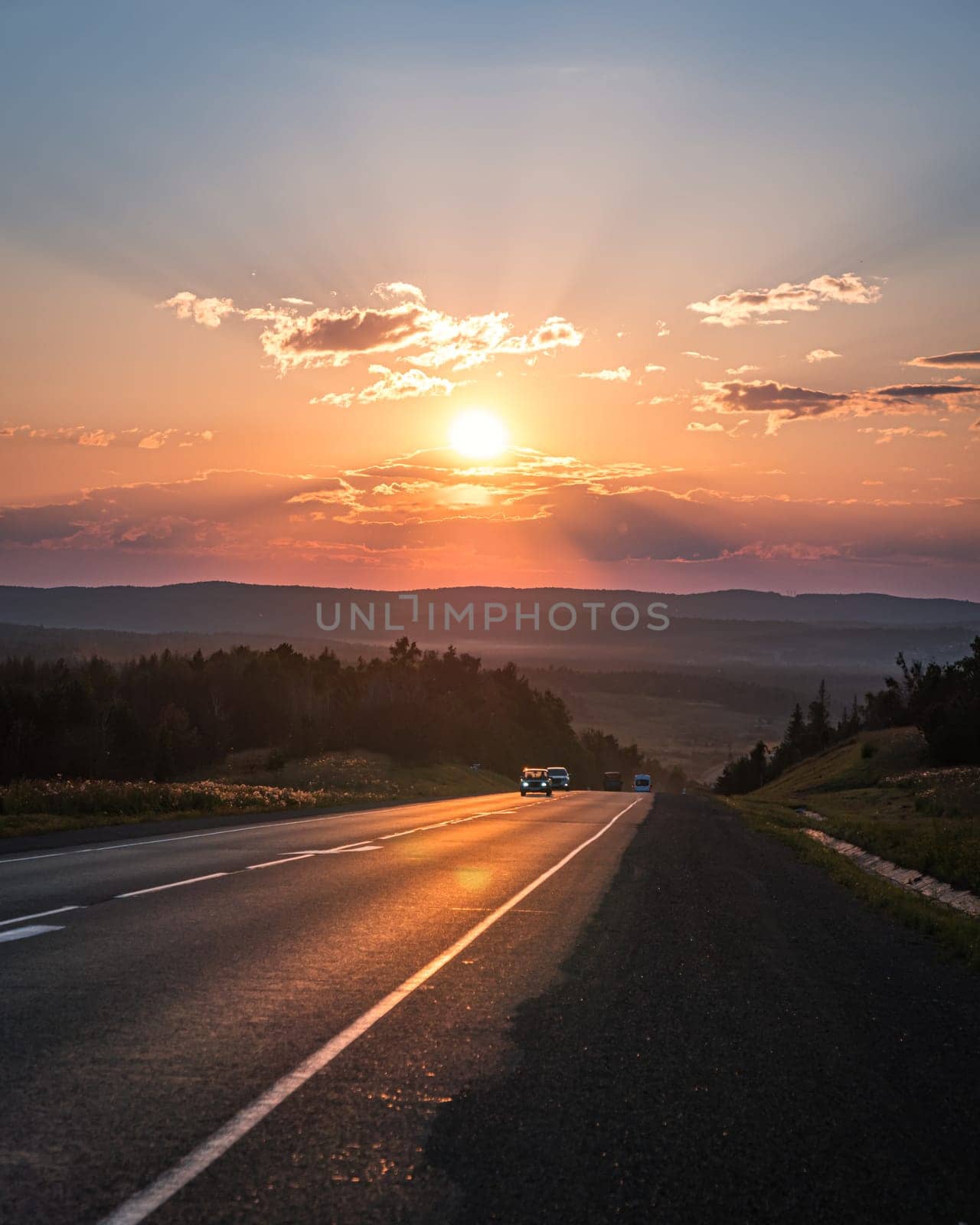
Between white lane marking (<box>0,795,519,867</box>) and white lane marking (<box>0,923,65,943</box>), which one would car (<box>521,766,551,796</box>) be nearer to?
white lane marking (<box>0,795,519,867</box>)

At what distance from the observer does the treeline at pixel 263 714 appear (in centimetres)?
9088

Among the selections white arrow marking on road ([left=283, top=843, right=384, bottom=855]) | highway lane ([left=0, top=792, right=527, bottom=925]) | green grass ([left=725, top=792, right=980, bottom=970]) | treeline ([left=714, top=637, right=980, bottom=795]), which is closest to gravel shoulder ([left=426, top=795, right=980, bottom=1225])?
green grass ([left=725, top=792, right=980, bottom=970])

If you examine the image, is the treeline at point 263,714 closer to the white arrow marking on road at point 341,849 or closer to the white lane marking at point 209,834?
the white lane marking at point 209,834

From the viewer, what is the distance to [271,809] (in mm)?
38938

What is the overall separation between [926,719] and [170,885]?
55033 mm

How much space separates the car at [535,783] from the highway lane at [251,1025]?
46173mm

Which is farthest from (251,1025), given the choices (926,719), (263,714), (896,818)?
(263,714)

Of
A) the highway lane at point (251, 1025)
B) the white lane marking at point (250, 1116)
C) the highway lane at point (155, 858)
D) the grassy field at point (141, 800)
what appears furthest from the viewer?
the grassy field at point (141, 800)

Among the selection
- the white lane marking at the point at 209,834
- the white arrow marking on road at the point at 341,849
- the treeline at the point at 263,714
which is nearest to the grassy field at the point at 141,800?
the white lane marking at the point at 209,834

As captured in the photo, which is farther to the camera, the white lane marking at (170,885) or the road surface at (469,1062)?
the white lane marking at (170,885)

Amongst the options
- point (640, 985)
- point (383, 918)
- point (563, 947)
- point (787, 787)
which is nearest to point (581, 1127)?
A: point (640, 985)

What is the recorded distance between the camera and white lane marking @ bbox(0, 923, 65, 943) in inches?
412

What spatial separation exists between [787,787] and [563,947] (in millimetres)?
70510

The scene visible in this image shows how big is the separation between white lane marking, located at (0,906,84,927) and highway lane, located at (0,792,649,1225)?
17cm
